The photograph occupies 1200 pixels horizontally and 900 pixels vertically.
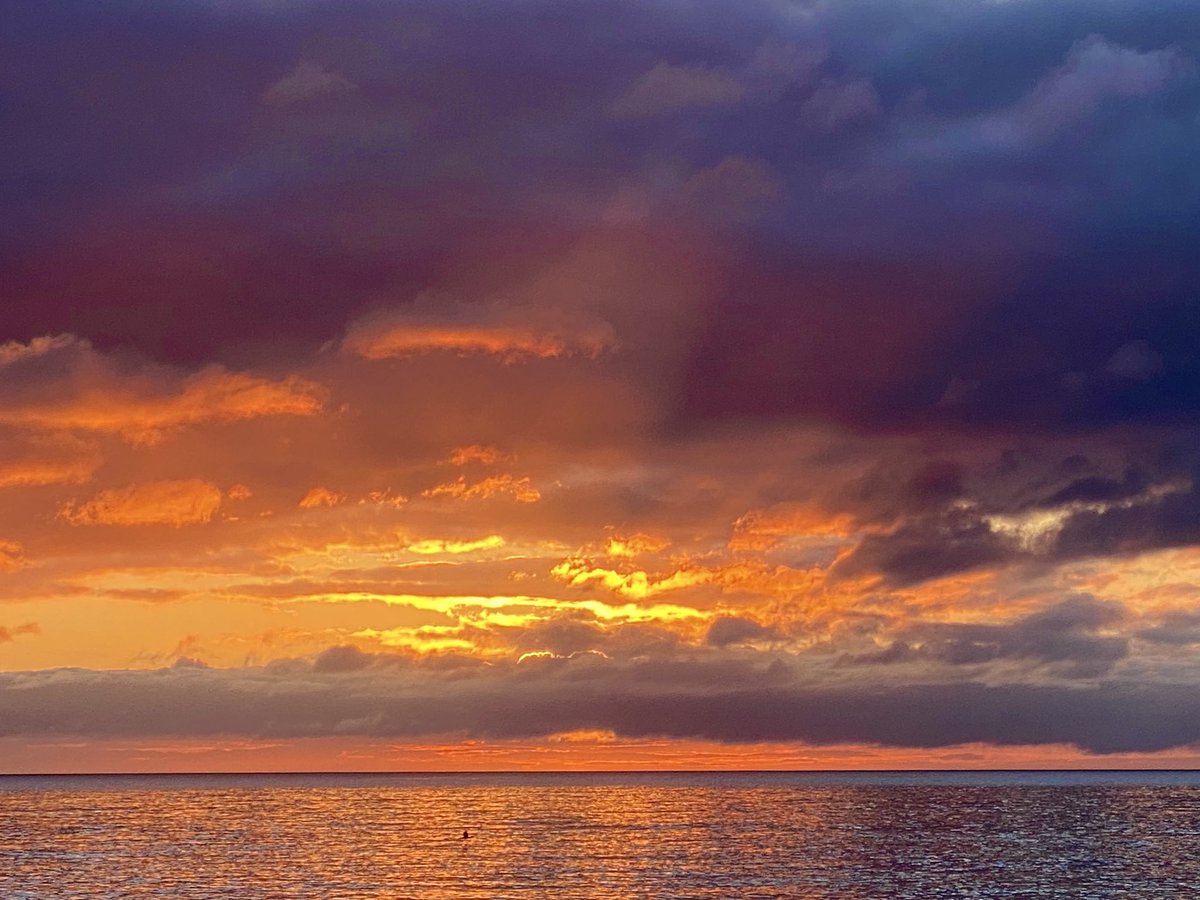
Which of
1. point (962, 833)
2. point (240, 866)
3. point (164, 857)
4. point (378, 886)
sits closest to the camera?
A: point (378, 886)

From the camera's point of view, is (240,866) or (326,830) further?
(326,830)

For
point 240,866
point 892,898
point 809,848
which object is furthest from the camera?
point 809,848

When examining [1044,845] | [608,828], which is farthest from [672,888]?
[608,828]

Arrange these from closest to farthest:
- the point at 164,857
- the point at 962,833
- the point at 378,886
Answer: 1. the point at 378,886
2. the point at 164,857
3. the point at 962,833

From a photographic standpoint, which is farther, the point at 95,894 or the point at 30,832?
the point at 30,832

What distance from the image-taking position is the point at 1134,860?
14400 cm

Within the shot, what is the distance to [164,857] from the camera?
5817 inches

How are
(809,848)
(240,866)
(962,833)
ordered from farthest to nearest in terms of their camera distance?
(962,833) → (809,848) → (240,866)

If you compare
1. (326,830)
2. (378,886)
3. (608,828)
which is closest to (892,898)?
(378,886)

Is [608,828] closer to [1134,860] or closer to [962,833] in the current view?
[962,833]

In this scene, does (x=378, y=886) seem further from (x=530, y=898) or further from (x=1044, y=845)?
(x=1044, y=845)

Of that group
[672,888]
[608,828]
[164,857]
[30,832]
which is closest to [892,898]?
[672,888]

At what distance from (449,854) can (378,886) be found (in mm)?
35058

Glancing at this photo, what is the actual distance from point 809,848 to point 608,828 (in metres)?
46.5
